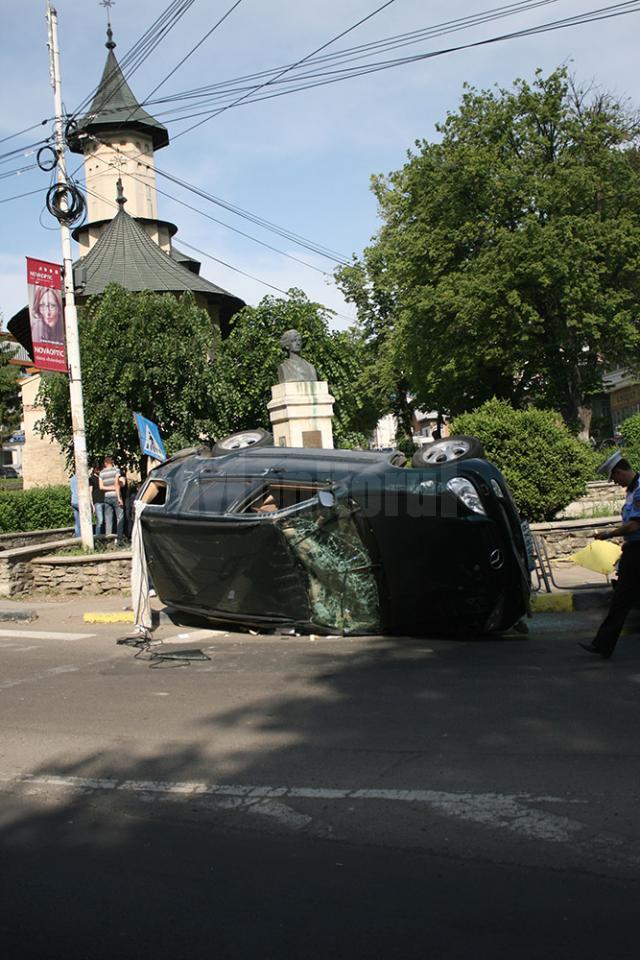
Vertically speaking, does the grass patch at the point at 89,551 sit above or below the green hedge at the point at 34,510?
below

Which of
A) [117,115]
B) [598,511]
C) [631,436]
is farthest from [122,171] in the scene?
[598,511]

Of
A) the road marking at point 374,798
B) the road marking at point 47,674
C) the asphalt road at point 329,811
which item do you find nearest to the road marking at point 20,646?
the road marking at point 47,674

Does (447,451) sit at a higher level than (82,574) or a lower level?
higher

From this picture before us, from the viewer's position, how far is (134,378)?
28.6 meters

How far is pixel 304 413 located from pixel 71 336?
4.31 m

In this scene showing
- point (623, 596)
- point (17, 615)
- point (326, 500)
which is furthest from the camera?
point (17, 615)

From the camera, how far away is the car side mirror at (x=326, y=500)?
9.02 m

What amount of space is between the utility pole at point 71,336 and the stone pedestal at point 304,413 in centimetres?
340

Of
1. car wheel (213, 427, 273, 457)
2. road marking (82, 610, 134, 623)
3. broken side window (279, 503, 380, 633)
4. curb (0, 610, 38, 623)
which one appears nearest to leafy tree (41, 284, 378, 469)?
curb (0, 610, 38, 623)

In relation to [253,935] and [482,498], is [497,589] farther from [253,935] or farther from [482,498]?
[253,935]

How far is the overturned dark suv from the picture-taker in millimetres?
8797

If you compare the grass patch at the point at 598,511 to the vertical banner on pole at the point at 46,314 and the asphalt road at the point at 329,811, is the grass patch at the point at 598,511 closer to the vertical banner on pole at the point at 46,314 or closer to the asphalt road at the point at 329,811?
the asphalt road at the point at 329,811

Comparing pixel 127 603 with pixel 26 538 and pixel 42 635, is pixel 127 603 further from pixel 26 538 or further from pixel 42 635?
pixel 26 538

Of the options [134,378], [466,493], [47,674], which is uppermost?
[134,378]
